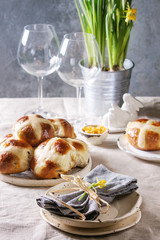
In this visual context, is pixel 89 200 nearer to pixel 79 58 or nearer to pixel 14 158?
pixel 14 158

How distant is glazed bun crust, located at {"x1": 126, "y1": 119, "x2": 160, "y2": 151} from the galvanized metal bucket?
333mm

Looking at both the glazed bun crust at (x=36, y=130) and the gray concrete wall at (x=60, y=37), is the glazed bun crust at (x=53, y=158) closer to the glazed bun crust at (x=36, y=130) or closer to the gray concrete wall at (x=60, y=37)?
the glazed bun crust at (x=36, y=130)

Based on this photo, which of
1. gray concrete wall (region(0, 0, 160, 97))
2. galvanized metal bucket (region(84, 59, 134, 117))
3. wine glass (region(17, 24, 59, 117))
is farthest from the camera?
gray concrete wall (region(0, 0, 160, 97))

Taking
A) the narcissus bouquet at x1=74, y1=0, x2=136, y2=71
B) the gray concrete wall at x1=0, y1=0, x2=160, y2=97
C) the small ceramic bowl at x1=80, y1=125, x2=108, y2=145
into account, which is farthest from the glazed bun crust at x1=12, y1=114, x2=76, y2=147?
the gray concrete wall at x1=0, y1=0, x2=160, y2=97

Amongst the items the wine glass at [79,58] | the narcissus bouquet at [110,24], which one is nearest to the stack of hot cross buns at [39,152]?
the wine glass at [79,58]

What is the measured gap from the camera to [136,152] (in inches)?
40.0

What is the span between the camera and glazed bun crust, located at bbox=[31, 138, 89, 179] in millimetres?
833

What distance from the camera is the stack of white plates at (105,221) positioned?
25.8 inches

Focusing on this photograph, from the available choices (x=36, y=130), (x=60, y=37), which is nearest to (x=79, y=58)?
(x=36, y=130)

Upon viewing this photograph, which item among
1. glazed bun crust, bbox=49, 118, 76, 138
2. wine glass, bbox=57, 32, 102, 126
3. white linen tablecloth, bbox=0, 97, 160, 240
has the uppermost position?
wine glass, bbox=57, 32, 102, 126

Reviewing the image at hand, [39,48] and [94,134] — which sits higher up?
[39,48]

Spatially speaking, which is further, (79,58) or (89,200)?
(79,58)

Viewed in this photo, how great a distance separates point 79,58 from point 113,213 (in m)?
0.57

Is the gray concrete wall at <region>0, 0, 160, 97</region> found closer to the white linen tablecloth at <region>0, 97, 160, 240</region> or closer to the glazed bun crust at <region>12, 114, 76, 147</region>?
the white linen tablecloth at <region>0, 97, 160, 240</region>
